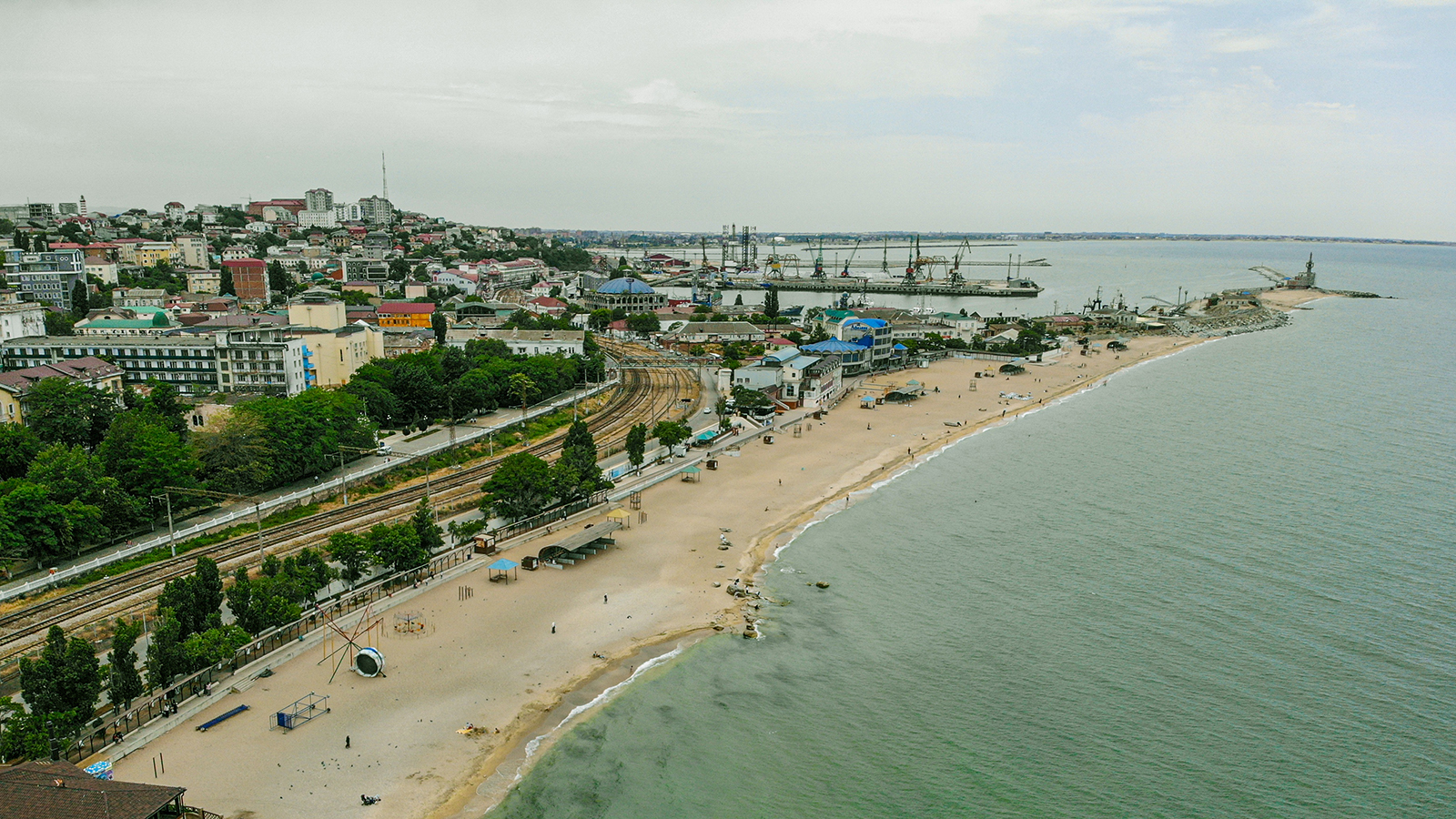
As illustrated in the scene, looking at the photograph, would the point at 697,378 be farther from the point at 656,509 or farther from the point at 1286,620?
the point at 1286,620

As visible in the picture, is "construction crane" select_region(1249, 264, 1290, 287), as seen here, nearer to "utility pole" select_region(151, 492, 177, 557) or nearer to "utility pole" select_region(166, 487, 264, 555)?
"utility pole" select_region(166, 487, 264, 555)

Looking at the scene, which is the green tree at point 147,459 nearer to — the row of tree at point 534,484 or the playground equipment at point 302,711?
the row of tree at point 534,484

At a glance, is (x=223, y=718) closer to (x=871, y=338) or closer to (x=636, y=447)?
(x=636, y=447)

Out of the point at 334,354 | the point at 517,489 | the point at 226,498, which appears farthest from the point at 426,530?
the point at 334,354

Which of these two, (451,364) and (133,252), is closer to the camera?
(451,364)

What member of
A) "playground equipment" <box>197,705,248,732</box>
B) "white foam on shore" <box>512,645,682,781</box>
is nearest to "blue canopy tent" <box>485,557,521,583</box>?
"white foam on shore" <box>512,645,682,781</box>

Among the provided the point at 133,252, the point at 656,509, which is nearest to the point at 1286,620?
the point at 656,509
